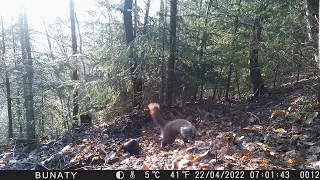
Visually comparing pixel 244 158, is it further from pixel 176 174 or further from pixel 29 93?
pixel 29 93

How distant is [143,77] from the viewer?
12.1 m

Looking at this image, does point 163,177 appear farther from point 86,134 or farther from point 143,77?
point 143,77

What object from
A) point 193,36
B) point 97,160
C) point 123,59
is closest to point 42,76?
point 123,59

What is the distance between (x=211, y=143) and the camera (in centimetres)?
630

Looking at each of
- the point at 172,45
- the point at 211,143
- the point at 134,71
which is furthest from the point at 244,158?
the point at 172,45

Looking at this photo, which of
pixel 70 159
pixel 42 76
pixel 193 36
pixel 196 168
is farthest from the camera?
pixel 42 76

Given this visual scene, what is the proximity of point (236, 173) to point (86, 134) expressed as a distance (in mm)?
7330

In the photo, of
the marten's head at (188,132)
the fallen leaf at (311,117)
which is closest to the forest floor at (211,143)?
the fallen leaf at (311,117)

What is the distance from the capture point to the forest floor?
5.18 m

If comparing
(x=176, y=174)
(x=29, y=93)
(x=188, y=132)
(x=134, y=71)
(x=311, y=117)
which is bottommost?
(x=176, y=174)

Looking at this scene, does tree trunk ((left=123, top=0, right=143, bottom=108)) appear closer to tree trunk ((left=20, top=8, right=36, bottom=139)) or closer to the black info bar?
tree trunk ((left=20, top=8, right=36, bottom=139))

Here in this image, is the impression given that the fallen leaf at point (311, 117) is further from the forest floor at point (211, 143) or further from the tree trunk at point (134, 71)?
the tree trunk at point (134, 71)

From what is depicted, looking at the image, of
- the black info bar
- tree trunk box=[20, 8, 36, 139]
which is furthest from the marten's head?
tree trunk box=[20, 8, 36, 139]

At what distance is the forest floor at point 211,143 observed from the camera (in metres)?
5.18
